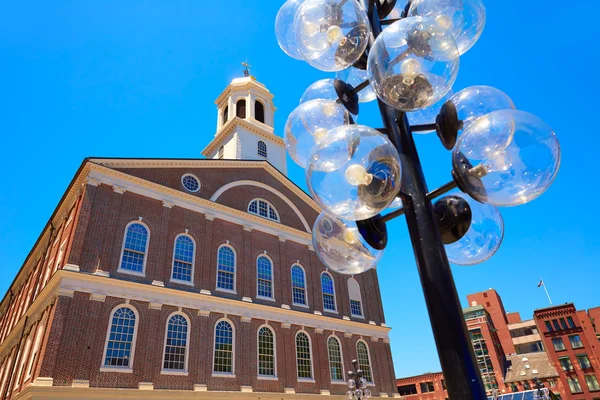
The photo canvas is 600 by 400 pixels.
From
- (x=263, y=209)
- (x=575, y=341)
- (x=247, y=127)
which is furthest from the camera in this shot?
(x=575, y=341)

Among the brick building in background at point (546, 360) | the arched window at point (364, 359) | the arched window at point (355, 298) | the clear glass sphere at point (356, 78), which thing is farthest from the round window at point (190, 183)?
the brick building in background at point (546, 360)

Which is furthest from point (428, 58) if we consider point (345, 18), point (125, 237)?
point (125, 237)

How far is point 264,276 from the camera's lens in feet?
76.2

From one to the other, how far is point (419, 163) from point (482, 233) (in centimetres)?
100

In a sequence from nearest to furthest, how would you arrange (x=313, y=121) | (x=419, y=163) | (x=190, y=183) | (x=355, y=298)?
(x=419, y=163), (x=313, y=121), (x=190, y=183), (x=355, y=298)

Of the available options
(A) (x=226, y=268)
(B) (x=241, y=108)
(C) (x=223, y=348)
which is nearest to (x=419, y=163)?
(C) (x=223, y=348)

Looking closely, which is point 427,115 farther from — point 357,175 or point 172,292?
point 172,292

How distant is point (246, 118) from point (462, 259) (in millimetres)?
30015

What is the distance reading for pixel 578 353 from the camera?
1976 inches

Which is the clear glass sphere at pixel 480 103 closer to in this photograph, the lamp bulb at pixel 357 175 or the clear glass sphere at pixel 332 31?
the clear glass sphere at pixel 332 31

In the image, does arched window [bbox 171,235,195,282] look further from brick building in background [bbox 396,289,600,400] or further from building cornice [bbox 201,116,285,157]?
brick building in background [bbox 396,289,600,400]

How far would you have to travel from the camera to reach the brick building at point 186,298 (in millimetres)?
15930

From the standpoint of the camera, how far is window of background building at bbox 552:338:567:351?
170 feet

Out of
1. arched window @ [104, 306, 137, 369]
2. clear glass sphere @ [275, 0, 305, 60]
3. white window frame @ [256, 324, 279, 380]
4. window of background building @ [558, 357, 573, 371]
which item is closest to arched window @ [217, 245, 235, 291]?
white window frame @ [256, 324, 279, 380]
